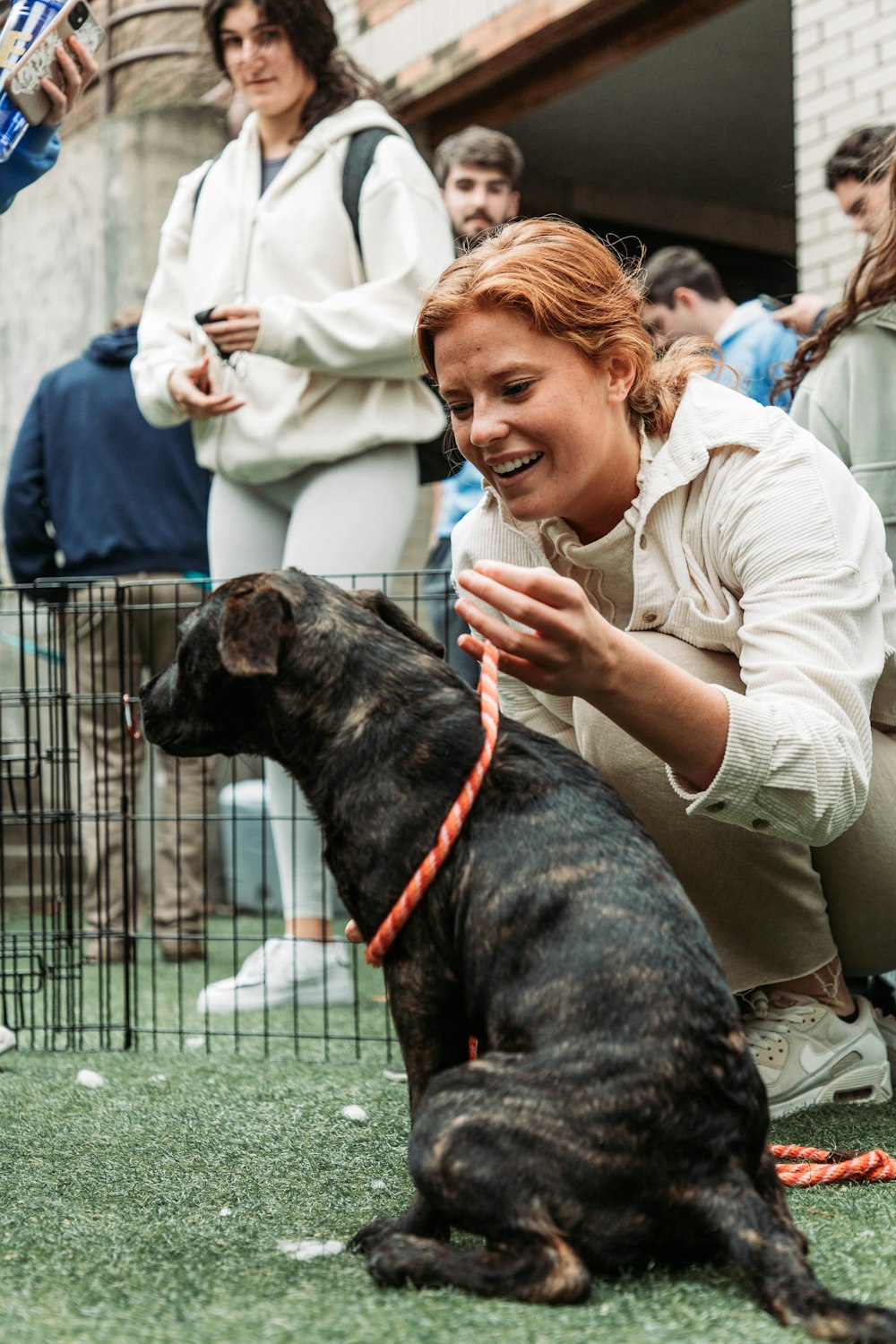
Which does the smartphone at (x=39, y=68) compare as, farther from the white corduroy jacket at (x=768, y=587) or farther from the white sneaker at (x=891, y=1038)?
the white sneaker at (x=891, y=1038)

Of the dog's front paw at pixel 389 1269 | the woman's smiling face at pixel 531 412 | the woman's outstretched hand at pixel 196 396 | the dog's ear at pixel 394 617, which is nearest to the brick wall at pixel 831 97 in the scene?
the woman's outstretched hand at pixel 196 396

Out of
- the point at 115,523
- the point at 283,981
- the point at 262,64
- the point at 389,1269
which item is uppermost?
the point at 262,64

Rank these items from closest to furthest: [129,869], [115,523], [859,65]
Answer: [129,869], [115,523], [859,65]

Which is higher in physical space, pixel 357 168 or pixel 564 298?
pixel 357 168

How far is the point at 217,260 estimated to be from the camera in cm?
393

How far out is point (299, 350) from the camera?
358 centimetres

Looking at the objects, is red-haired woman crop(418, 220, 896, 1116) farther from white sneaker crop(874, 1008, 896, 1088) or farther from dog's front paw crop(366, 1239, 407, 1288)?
dog's front paw crop(366, 1239, 407, 1288)

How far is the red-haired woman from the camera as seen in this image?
1922 mm

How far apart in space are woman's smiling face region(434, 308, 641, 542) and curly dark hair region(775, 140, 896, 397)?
1.06 metres

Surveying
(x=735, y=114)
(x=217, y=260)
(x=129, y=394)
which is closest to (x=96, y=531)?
(x=129, y=394)

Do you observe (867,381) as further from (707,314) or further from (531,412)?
(707,314)

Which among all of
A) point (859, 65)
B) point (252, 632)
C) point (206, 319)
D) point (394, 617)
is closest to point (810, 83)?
point (859, 65)

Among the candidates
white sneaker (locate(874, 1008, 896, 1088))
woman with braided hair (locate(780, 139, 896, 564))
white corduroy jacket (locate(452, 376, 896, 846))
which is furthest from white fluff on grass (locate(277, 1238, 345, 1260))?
woman with braided hair (locate(780, 139, 896, 564))

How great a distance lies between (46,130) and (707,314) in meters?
3.05
